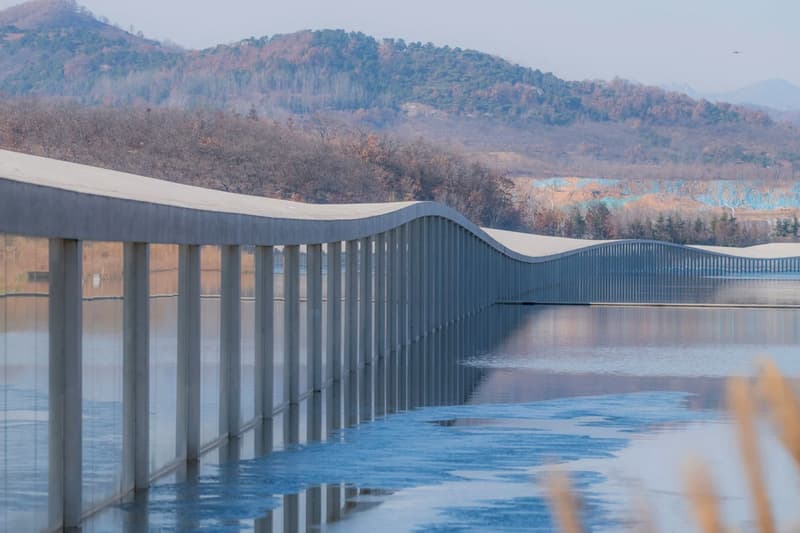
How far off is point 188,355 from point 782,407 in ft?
31.1

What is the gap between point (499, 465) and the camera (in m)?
11.0

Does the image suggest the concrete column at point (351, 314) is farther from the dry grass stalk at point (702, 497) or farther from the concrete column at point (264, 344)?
the dry grass stalk at point (702, 497)

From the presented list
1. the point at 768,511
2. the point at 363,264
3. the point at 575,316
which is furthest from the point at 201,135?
the point at 768,511

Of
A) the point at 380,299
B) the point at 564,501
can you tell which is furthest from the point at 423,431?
the point at 564,501

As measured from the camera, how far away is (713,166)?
641ft

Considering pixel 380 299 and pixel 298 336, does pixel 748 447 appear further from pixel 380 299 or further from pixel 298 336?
pixel 380 299

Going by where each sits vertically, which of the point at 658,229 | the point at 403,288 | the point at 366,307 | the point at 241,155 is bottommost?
the point at 366,307

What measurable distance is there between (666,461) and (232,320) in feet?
12.6

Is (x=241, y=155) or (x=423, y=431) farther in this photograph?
(x=241, y=155)

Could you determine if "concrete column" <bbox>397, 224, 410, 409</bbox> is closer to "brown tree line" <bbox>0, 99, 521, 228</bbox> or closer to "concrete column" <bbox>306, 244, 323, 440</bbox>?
"concrete column" <bbox>306, 244, 323, 440</bbox>

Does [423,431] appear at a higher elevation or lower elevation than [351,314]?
lower

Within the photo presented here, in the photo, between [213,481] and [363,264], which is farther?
[363,264]

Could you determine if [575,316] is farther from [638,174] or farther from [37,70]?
[37,70]

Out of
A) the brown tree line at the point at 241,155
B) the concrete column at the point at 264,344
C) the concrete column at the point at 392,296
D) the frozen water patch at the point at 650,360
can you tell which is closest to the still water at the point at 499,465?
the frozen water patch at the point at 650,360
